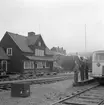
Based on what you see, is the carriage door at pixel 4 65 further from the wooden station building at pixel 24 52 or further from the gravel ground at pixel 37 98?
the gravel ground at pixel 37 98

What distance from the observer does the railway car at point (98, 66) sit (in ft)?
51.8

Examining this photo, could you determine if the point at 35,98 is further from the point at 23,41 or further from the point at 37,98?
the point at 23,41

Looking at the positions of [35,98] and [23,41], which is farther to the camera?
[23,41]

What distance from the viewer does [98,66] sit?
16.1 m

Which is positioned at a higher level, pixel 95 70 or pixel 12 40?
pixel 12 40

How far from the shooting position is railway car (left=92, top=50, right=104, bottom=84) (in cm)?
1580

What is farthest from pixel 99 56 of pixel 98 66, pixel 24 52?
pixel 24 52

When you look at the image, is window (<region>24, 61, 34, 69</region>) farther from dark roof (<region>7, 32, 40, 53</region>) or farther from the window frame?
the window frame

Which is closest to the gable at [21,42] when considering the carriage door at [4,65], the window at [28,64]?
the window at [28,64]

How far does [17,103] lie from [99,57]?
9.71m

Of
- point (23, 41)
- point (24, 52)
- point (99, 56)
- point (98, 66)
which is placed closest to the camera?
point (98, 66)

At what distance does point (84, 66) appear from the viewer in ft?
61.5

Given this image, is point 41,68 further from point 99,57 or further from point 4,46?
point 99,57

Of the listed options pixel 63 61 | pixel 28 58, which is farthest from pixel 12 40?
pixel 63 61
